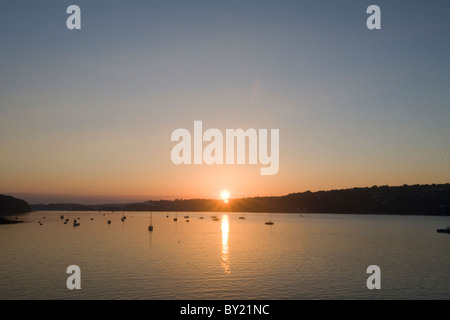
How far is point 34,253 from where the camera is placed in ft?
252

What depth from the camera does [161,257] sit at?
240 ft

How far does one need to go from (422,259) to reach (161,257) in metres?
55.4

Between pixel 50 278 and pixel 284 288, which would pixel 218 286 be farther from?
pixel 50 278

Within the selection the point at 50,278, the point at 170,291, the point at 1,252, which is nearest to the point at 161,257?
the point at 50,278
